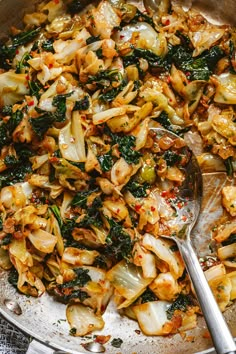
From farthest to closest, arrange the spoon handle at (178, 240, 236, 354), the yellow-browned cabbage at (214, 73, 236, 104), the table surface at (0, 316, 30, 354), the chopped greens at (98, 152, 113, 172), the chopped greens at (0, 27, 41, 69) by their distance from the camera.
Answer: the chopped greens at (0, 27, 41, 69), the yellow-browned cabbage at (214, 73, 236, 104), the table surface at (0, 316, 30, 354), the chopped greens at (98, 152, 113, 172), the spoon handle at (178, 240, 236, 354)

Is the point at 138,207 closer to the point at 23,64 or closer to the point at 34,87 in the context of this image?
the point at 34,87

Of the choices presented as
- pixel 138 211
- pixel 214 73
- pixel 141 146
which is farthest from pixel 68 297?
pixel 214 73

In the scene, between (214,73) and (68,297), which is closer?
(68,297)

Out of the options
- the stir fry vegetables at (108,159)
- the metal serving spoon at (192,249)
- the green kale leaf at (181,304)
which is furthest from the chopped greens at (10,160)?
the green kale leaf at (181,304)

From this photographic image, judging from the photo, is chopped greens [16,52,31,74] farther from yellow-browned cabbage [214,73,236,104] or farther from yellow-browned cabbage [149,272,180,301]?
yellow-browned cabbage [149,272,180,301]

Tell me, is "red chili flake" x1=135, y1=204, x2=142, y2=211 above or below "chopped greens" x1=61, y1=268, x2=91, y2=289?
above

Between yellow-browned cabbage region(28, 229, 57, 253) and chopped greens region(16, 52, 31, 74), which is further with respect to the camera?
chopped greens region(16, 52, 31, 74)

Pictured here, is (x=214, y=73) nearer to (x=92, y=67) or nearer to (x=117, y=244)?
(x=92, y=67)

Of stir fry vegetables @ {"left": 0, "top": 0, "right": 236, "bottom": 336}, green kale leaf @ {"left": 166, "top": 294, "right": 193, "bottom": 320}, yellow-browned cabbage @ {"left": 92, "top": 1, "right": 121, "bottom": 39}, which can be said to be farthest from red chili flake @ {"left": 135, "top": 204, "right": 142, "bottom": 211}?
yellow-browned cabbage @ {"left": 92, "top": 1, "right": 121, "bottom": 39}
